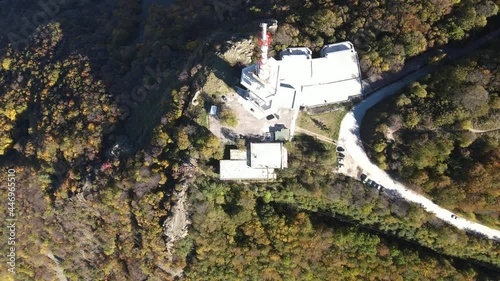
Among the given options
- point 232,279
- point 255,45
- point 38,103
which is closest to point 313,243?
point 232,279

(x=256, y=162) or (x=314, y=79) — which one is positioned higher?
(x=314, y=79)

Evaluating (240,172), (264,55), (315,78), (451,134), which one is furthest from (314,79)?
(451,134)

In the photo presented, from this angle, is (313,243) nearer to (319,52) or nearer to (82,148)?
(319,52)

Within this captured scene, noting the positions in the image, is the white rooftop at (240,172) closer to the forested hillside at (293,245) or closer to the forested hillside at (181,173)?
the forested hillside at (181,173)

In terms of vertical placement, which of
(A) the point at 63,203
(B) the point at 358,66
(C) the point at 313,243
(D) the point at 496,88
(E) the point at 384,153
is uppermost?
(B) the point at 358,66

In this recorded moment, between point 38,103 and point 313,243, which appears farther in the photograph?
point 38,103

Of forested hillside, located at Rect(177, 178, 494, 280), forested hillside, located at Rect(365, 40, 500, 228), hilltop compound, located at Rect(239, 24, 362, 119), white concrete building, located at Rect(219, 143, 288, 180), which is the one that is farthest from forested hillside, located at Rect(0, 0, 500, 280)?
white concrete building, located at Rect(219, 143, 288, 180)

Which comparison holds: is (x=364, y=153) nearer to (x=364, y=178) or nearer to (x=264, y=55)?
(x=364, y=178)
